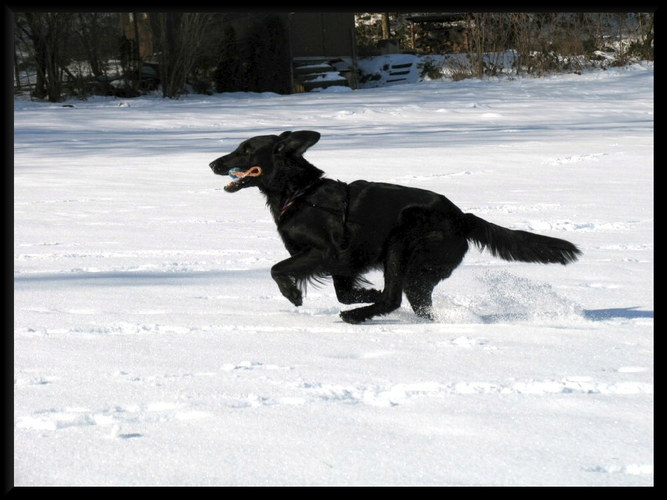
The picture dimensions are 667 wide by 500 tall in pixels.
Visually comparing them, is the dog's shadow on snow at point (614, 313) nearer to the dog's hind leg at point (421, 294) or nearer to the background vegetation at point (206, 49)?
the dog's hind leg at point (421, 294)

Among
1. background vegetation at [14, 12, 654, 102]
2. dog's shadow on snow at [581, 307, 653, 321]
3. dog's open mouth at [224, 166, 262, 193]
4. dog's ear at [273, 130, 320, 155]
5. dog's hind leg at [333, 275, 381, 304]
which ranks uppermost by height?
background vegetation at [14, 12, 654, 102]

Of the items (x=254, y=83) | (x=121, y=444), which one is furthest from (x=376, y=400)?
(x=254, y=83)

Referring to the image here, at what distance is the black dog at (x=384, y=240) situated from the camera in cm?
437

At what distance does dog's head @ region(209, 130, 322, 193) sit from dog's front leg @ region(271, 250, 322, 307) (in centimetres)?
39

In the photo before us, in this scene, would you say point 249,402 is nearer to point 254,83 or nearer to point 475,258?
point 475,258

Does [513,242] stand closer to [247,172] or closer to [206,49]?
[247,172]

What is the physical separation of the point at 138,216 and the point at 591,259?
3.91m

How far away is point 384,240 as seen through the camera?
441 cm

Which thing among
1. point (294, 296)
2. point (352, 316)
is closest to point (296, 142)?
point (294, 296)

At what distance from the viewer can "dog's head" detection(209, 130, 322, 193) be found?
457cm

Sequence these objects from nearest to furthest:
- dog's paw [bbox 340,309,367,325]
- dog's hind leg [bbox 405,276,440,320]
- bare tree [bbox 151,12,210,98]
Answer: dog's paw [bbox 340,309,367,325] → dog's hind leg [bbox 405,276,440,320] → bare tree [bbox 151,12,210,98]

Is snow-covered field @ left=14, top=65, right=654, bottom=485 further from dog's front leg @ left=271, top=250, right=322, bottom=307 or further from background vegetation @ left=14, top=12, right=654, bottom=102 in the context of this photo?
background vegetation @ left=14, top=12, right=654, bottom=102

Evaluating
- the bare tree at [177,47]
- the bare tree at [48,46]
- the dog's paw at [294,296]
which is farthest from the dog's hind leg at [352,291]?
the bare tree at [177,47]

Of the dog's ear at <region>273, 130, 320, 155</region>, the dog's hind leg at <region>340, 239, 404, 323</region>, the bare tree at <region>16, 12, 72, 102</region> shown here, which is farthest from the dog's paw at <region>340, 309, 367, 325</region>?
the bare tree at <region>16, 12, 72, 102</region>
